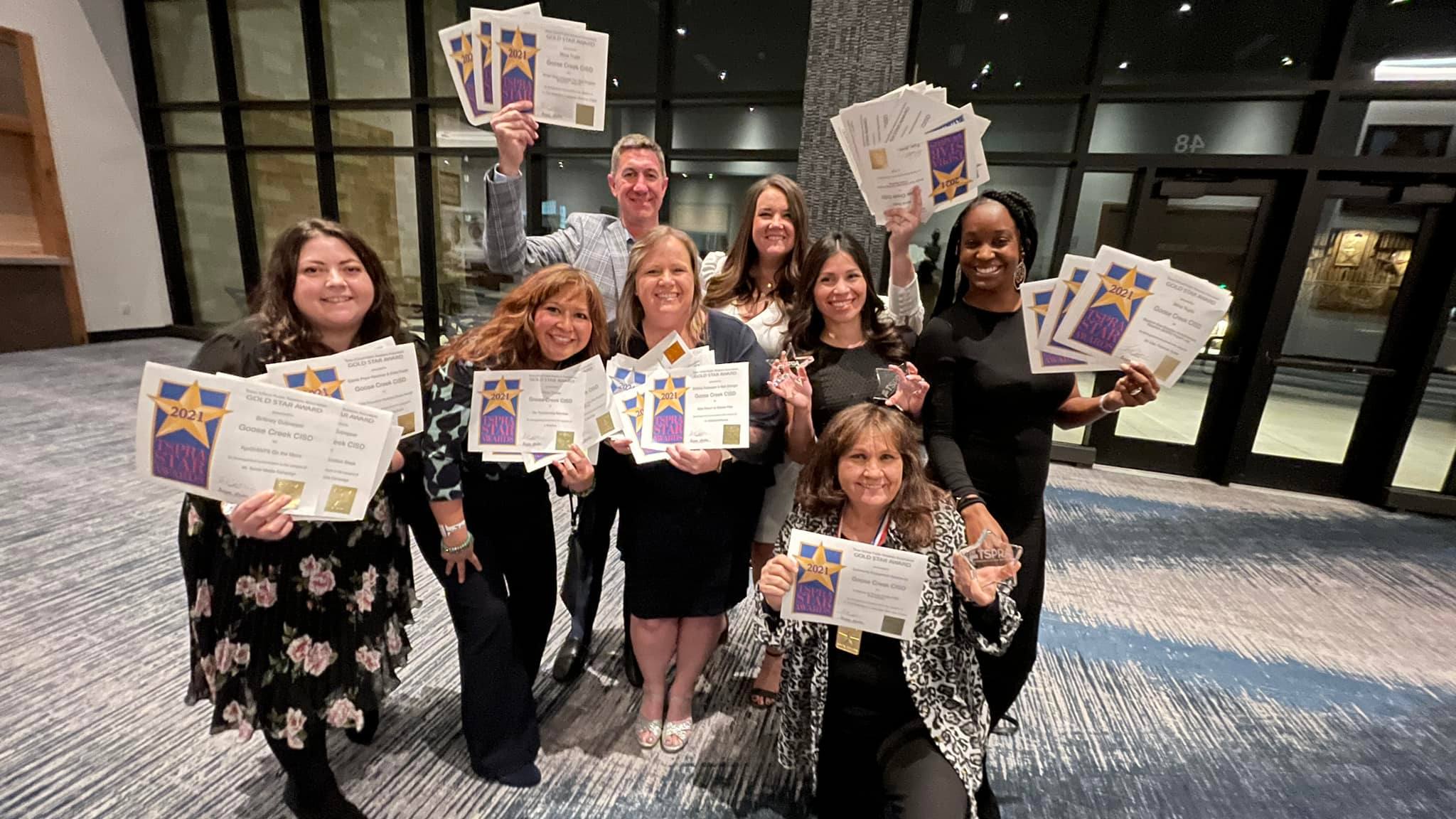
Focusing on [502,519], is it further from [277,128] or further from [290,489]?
[277,128]

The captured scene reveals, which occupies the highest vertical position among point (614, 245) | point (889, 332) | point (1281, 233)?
point (1281, 233)

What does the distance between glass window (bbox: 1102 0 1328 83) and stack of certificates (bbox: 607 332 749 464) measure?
4028 mm

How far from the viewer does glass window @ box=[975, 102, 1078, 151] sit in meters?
4.13

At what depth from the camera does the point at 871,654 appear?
142cm

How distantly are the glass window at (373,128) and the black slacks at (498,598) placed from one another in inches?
212

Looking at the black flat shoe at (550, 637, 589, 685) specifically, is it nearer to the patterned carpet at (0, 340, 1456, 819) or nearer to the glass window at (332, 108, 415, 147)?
the patterned carpet at (0, 340, 1456, 819)

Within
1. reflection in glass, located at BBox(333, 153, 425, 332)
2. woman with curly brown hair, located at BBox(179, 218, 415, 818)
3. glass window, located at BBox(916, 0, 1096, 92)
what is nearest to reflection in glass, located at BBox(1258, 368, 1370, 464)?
glass window, located at BBox(916, 0, 1096, 92)

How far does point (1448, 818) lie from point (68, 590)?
15.2ft

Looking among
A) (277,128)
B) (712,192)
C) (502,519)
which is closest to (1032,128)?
(712,192)

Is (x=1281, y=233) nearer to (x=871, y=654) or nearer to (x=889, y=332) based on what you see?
(x=889, y=332)

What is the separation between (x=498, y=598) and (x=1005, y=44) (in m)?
4.58

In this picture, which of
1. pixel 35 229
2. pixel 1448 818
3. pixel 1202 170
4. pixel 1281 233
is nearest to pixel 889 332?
pixel 1448 818

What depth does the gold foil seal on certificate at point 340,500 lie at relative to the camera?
115cm

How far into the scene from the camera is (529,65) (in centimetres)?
171
